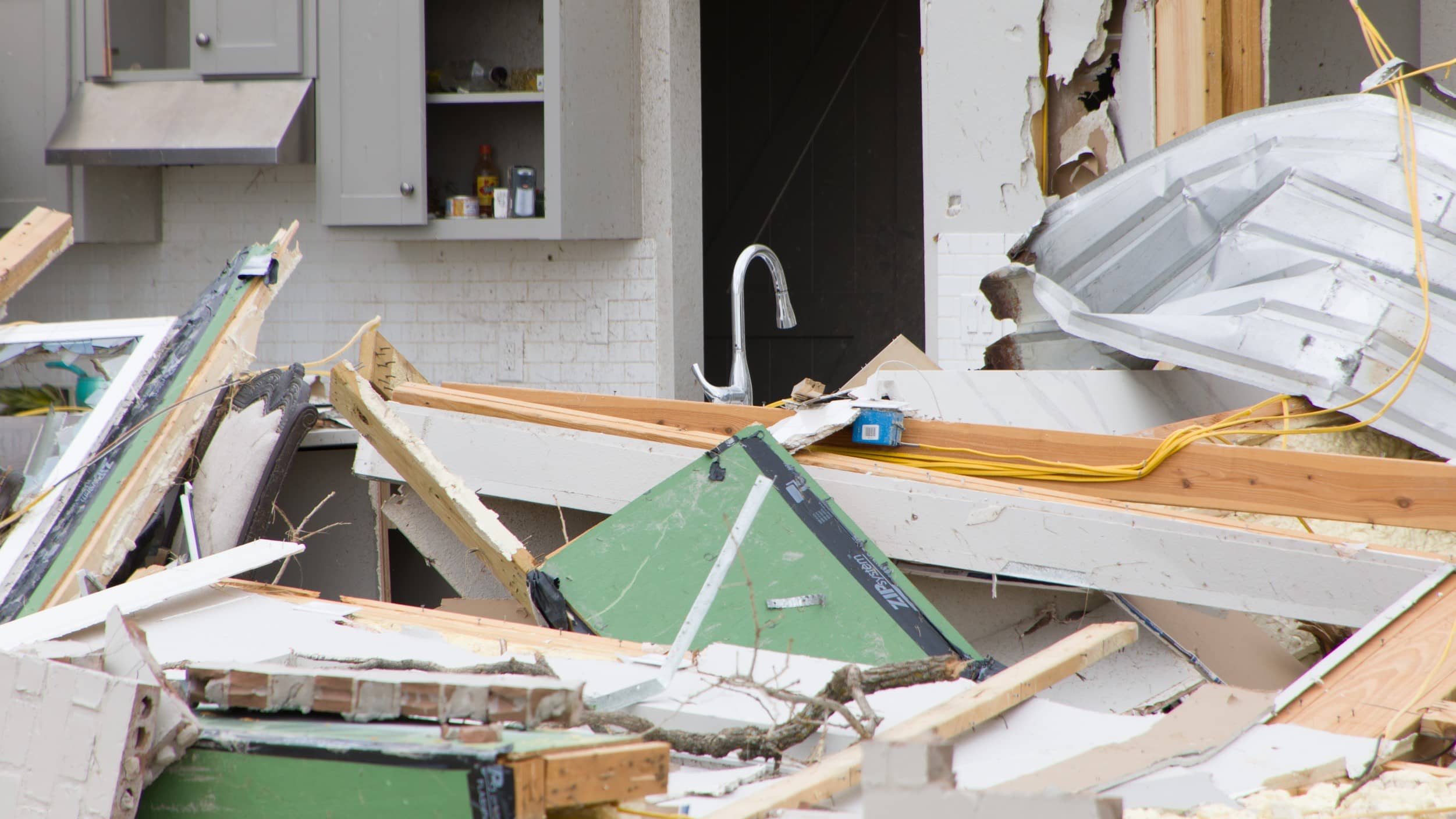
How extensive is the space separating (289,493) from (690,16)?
2953 mm

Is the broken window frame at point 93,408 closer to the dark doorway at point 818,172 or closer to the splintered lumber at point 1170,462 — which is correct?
the splintered lumber at point 1170,462

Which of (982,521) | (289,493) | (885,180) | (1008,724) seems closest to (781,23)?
(885,180)

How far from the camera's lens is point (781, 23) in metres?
6.52

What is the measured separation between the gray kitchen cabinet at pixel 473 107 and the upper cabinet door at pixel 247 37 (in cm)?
13

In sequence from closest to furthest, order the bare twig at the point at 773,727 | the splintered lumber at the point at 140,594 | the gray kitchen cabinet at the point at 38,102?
the bare twig at the point at 773,727 < the splintered lumber at the point at 140,594 < the gray kitchen cabinet at the point at 38,102

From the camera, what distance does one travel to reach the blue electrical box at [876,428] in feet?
9.23

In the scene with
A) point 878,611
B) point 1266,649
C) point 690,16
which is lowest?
point 1266,649

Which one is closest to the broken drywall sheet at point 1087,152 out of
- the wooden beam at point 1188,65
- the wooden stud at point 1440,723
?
the wooden beam at point 1188,65

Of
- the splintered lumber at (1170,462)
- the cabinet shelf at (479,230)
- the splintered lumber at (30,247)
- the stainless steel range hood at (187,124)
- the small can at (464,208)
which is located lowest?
the splintered lumber at (1170,462)

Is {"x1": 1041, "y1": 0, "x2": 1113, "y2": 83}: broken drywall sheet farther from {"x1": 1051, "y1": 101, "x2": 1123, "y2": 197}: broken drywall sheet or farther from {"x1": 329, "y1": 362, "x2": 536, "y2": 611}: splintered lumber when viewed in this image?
{"x1": 329, "y1": 362, "x2": 536, "y2": 611}: splintered lumber

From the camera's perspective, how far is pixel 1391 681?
1.99m

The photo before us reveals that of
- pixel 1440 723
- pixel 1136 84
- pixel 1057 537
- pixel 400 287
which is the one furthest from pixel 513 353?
pixel 1440 723

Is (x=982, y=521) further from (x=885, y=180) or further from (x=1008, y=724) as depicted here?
(x=885, y=180)

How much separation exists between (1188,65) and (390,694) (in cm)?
381
